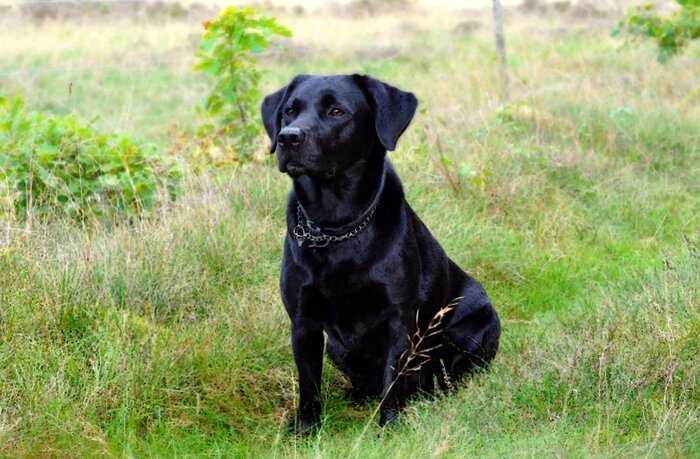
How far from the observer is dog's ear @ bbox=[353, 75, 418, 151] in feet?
12.5

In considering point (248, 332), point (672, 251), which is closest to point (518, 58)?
point (672, 251)

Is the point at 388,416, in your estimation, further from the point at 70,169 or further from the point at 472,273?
the point at 70,169

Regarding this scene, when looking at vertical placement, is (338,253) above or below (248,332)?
above

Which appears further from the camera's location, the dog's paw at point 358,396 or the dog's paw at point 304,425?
the dog's paw at point 358,396

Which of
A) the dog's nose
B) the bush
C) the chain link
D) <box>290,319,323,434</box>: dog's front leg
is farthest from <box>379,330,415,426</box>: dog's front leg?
the bush

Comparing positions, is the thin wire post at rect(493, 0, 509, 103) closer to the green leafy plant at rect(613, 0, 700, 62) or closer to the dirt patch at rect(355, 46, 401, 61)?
the green leafy plant at rect(613, 0, 700, 62)

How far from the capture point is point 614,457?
10.0 feet

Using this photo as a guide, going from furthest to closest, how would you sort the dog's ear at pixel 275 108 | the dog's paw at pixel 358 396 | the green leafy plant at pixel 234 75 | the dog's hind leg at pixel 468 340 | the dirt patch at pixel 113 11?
the dirt patch at pixel 113 11 < the green leafy plant at pixel 234 75 < the dog's hind leg at pixel 468 340 < the dog's paw at pixel 358 396 < the dog's ear at pixel 275 108

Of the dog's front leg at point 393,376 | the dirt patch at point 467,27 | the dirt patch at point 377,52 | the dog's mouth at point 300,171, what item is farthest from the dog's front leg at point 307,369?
the dirt patch at point 467,27

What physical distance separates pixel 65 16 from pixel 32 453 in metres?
19.1

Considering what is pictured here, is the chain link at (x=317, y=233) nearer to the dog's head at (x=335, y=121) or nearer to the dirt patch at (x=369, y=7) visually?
the dog's head at (x=335, y=121)

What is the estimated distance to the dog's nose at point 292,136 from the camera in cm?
356

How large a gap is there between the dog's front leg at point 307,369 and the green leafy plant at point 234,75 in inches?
112

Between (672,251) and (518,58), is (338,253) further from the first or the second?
(518,58)
